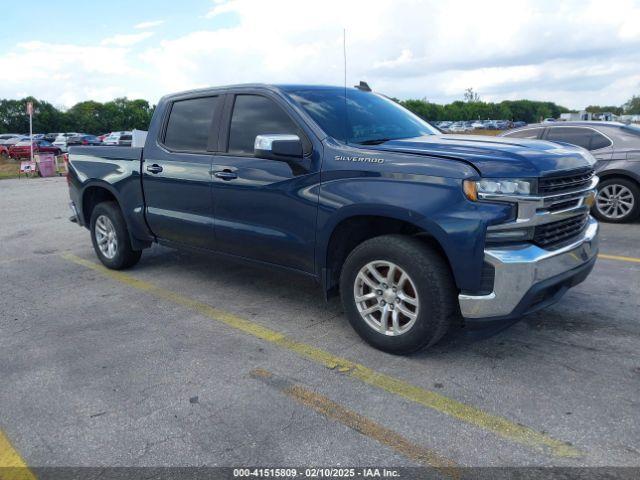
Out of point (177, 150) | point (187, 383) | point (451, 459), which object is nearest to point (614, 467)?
point (451, 459)

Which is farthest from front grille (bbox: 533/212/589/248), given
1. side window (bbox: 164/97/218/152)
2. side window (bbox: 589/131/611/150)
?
side window (bbox: 589/131/611/150)

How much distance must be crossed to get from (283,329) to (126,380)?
1.25 meters

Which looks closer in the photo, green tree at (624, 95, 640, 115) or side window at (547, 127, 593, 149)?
side window at (547, 127, 593, 149)

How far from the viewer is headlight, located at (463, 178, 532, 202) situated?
3209 mm

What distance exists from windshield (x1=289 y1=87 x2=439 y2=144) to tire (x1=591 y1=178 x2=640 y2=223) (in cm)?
485

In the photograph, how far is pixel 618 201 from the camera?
8414 mm

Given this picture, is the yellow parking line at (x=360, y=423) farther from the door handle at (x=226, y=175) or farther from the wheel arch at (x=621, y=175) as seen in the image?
the wheel arch at (x=621, y=175)

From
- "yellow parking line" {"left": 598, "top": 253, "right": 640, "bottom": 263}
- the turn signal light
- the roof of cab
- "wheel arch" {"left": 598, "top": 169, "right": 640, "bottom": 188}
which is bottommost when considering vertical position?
"yellow parking line" {"left": 598, "top": 253, "right": 640, "bottom": 263}

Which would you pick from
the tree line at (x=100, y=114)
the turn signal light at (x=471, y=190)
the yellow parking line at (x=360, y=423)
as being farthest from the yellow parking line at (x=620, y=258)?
the tree line at (x=100, y=114)

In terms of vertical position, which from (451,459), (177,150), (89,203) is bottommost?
(451,459)

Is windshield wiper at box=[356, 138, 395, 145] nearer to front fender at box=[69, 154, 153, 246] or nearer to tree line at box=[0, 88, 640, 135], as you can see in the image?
front fender at box=[69, 154, 153, 246]

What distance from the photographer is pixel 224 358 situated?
378 cm

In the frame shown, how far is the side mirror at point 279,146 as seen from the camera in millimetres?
3863

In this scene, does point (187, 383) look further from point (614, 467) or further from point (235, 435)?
point (614, 467)
